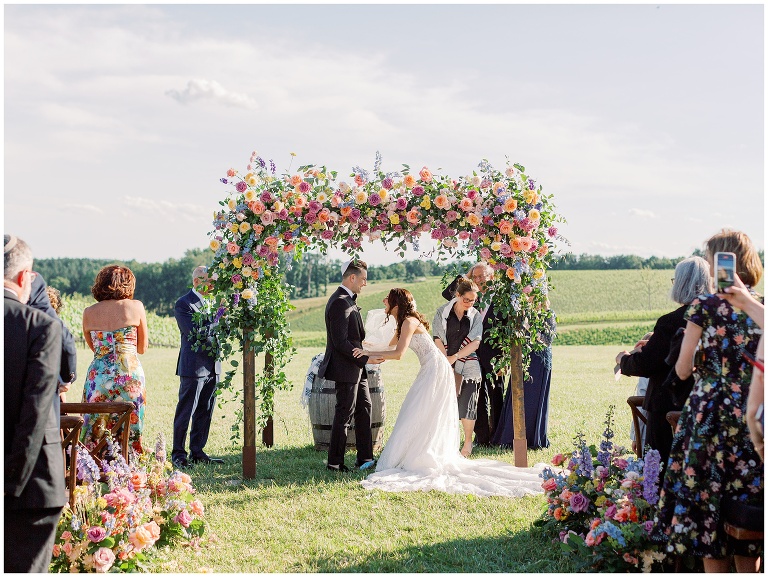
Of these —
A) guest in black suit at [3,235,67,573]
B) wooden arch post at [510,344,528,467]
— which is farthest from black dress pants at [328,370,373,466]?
guest in black suit at [3,235,67,573]

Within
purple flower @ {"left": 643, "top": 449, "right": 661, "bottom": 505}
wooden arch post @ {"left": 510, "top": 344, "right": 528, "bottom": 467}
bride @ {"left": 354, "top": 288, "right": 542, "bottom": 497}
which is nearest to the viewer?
purple flower @ {"left": 643, "top": 449, "right": 661, "bottom": 505}

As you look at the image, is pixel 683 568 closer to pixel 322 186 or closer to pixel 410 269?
pixel 322 186

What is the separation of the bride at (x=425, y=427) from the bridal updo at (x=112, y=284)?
2457 mm

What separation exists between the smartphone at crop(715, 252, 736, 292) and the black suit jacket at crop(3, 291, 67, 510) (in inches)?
129

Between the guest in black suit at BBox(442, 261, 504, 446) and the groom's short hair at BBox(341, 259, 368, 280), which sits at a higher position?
the groom's short hair at BBox(341, 259, 368, 280)

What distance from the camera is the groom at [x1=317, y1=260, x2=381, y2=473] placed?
8.29 m

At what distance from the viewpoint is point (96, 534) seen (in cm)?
490

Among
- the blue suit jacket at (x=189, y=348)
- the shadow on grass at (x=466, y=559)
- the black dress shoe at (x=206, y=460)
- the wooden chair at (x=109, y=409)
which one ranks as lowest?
the black dress shoe at (x=206, y=460)

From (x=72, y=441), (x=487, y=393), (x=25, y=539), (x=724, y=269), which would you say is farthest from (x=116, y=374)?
(x=724, y=269)

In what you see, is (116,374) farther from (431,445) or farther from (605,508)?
(605,508)

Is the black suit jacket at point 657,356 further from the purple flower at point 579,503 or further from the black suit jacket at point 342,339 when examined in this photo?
the black suit jacket at point 342,339

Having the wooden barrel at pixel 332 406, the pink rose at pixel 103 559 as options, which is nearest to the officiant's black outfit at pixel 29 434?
the pink rose at pixel 103 559

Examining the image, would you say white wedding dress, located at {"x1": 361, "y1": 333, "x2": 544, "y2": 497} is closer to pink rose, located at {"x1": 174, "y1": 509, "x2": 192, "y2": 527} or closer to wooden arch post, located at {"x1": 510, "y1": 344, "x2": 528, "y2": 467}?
wooden arch post, located at {"x1": 510, "y1": 344, "x2": 528, "y2": 467}

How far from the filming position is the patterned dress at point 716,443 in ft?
13.8
